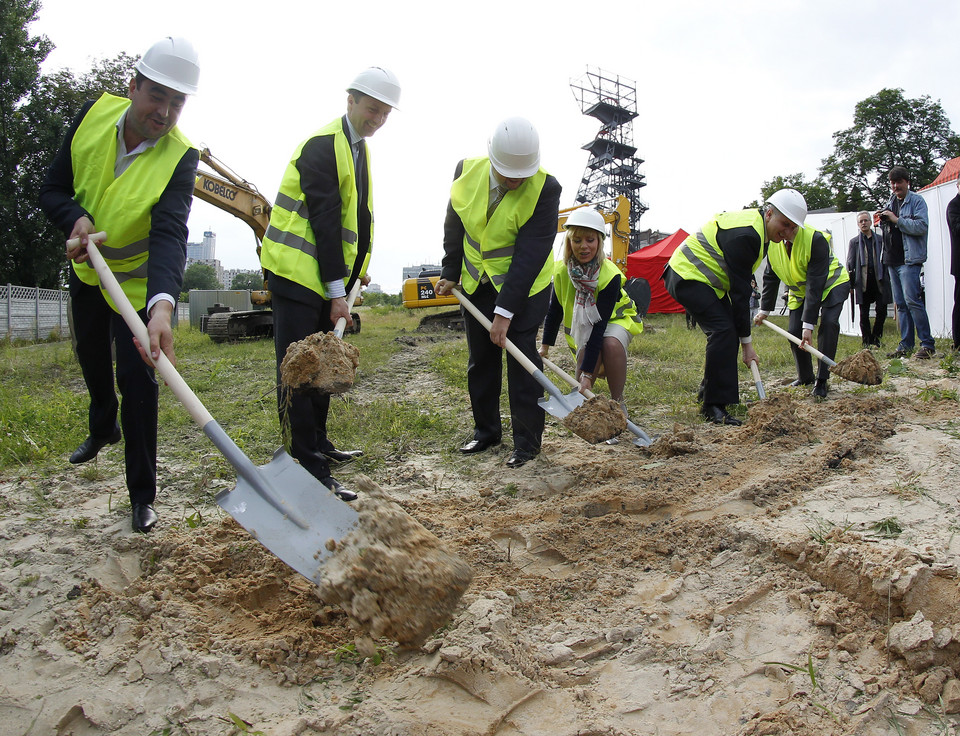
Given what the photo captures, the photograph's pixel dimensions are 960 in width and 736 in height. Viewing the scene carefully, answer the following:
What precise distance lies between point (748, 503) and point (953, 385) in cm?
291

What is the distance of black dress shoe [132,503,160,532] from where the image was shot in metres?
2.74

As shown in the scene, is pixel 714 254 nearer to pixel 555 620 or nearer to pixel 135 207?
pixel 555 620

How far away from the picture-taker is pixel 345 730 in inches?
65.0

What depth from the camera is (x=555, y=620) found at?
6.95 ft

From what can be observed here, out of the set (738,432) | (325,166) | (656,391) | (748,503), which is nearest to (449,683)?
(748,503)

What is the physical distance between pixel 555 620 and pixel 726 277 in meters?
3.45

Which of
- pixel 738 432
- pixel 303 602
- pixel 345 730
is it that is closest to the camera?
pixel 345 730

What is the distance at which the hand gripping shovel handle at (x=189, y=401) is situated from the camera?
7.52ft

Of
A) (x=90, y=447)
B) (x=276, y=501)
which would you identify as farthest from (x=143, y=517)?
(x=276, y=501)

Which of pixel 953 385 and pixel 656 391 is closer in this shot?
pixel 953 385

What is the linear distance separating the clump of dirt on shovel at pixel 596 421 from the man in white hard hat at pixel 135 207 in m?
1.95

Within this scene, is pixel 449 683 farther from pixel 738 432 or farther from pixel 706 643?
pixel 738 432

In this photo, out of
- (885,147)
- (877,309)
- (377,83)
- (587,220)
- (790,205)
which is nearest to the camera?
(377,83)

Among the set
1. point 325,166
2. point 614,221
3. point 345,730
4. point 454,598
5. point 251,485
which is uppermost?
point 614,221
